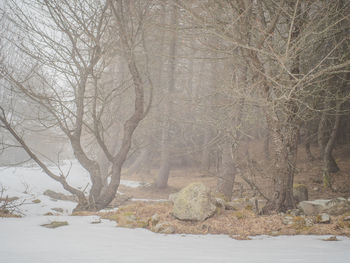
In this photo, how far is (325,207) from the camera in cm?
478

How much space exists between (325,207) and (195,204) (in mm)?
2312

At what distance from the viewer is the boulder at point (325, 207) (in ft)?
15.5

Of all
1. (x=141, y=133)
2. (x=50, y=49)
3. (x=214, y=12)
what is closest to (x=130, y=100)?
(x=141, y=133)

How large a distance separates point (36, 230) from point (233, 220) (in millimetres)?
2825

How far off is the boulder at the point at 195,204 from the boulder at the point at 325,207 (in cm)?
156

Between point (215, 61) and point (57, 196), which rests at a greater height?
point (215, 61)

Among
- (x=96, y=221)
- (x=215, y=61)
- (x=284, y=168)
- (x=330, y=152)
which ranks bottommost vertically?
(x=96, y=221)

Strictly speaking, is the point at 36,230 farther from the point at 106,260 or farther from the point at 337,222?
the point at 337,222

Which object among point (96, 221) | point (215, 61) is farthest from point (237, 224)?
point (215, 61)

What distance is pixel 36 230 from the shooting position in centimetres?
353

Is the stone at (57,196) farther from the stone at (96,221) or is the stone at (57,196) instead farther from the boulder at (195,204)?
the boulder at (195,204)

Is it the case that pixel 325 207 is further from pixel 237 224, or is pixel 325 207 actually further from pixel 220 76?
pixel 220 76

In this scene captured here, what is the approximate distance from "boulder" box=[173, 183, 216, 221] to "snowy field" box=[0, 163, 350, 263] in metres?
0.66

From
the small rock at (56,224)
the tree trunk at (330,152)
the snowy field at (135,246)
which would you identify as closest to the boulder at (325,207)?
the snowy field at (135,246)
